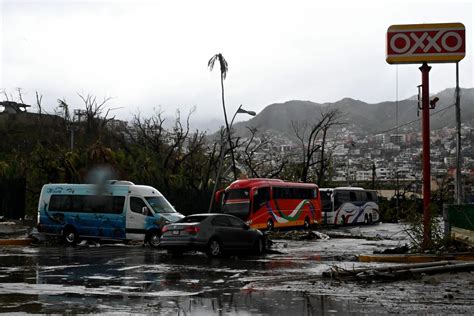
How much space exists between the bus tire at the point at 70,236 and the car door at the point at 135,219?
107 inches

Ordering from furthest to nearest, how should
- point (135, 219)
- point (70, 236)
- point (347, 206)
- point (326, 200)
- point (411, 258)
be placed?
point (347, 206), point (326, 200), point (70, 236), point (135, 219), point (411, 258)

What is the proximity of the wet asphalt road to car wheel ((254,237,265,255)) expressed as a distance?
600 mm

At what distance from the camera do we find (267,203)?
3944 centimetres

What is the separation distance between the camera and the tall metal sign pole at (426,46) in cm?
2209

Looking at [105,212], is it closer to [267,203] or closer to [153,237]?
[153,237]

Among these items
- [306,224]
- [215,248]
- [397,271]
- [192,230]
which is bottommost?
[306,224]

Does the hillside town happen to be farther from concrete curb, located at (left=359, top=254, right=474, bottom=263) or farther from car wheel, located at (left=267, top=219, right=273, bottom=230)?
concrete curb, located at (left=359, top=254, right=474, bottom=263)

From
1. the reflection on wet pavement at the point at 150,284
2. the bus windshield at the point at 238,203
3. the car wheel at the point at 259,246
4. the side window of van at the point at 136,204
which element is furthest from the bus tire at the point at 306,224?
the reflection on wet pavement at the point at 150,284

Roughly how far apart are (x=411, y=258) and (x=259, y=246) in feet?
20.8

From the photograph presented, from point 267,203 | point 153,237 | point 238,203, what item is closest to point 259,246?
point 153,237

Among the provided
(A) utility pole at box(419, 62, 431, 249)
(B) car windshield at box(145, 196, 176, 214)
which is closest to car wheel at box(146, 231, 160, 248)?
(B) car windshield at box(145, 196, 176, 214)

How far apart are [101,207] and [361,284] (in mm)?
16072

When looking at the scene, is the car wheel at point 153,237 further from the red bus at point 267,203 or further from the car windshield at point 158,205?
the red bus at point 267,203

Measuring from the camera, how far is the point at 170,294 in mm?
12680
